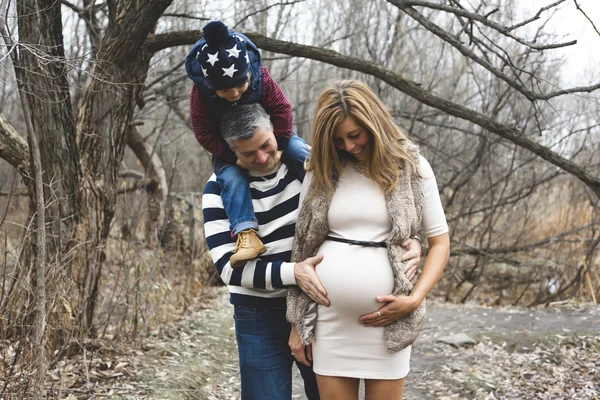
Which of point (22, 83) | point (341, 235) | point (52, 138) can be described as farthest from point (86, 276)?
point (341, 235)

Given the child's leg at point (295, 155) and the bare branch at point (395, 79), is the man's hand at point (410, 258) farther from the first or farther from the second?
the bare branch at point (395, 79)

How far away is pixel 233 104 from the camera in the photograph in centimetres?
243

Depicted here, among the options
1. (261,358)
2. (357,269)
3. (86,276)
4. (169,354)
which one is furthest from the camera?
(169,354)

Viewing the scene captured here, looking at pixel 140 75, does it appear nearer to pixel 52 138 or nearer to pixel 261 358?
pixel 52 138

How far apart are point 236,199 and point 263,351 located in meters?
0.65

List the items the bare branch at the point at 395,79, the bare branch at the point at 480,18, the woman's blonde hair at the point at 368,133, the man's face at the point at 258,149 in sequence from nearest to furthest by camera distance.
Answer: the woman's blonde hair at the point at 368,133 → the man's face at the point at 258,149 → the bare branch at the point at 480,18 → the bare branch at the point at 395,79

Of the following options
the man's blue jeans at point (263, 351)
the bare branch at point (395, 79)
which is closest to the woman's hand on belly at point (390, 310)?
the man's blue jeans at point (263, 351)

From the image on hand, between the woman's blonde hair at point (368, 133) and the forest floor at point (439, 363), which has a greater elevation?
the woman's blonde hair at point (368, 133)

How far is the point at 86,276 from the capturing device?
4617 millimetres

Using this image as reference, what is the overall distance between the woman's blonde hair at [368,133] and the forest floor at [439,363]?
7.67ft

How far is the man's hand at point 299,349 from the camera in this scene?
2.51 metres

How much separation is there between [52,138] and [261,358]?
2542 mm

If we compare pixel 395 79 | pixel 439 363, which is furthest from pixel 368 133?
pixel 439 363

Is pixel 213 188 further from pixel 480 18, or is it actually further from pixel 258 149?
pixel 480 18
